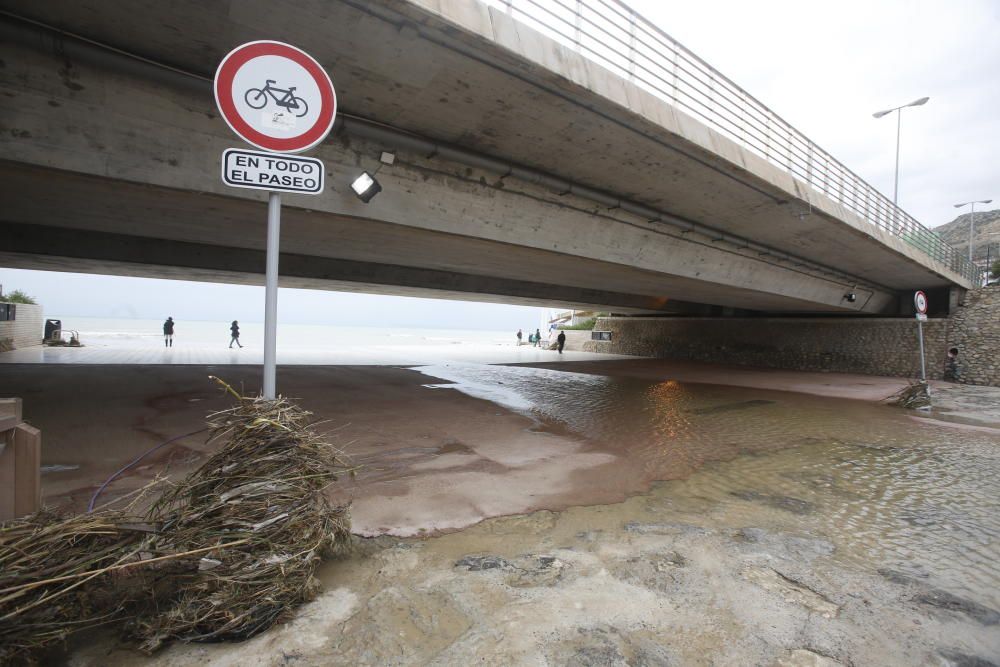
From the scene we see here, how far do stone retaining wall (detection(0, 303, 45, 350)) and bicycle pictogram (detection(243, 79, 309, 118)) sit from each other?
1903 cm

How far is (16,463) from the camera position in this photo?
1.90 m

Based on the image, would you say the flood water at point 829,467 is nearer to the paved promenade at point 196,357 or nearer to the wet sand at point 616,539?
the wet sand at point 616,539

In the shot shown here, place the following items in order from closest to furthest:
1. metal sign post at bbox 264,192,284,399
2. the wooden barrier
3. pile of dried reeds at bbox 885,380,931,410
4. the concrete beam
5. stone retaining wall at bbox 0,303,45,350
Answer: the wooden barrier < metal sign post at bbox 264,192,284,399 < the concrete beam < pile of dried reeds at bbox 885,380,931,410 < stone retaining wall at bbox 0,303,45,350

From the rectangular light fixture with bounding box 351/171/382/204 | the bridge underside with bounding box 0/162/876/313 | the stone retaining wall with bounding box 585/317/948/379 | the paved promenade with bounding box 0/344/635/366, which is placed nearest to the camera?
the rectangular light fixture with bounding box 351/171/382/204

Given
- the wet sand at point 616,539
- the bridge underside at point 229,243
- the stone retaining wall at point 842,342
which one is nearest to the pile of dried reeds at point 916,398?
the wet sand at point 616,539

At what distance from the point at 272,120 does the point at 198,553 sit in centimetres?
241

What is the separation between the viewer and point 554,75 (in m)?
4.61

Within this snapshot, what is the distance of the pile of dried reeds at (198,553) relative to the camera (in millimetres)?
1487

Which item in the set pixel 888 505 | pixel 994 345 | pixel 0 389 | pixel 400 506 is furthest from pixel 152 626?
pixel 994 345

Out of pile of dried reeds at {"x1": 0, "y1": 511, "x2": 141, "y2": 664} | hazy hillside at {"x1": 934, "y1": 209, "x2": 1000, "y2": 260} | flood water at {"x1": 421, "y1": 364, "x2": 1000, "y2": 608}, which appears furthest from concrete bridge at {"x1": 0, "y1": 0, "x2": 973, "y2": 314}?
hazy hillside at {"x1": 934, "y1": 209, "x2": 1000, "y2": 260}

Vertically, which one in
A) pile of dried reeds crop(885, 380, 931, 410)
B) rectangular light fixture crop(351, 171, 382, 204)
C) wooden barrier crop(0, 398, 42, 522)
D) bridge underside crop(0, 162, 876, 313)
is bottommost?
pile of dried reeds crop(885, 380, 931, 410)

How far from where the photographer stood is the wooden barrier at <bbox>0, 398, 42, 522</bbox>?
1.86 meters

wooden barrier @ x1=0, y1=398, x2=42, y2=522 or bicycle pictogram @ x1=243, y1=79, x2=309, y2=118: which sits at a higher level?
bicycle pictogram @ x1=243, y1=79, x2=309, y2=118

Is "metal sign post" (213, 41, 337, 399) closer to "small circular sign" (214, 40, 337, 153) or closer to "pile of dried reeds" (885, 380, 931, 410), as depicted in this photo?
"small circular sign" (214, 40, 337, 153)
